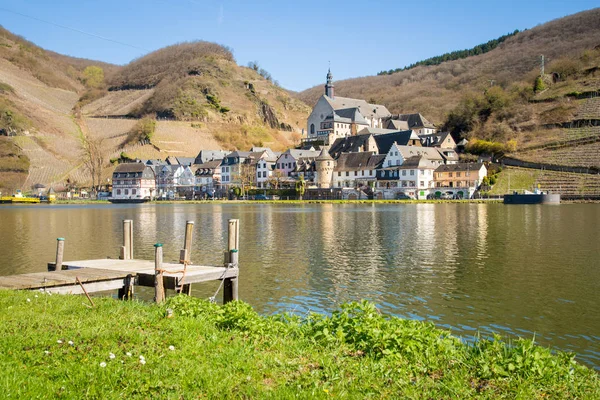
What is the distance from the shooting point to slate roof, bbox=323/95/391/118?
481 feet

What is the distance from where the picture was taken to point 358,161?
381 feet

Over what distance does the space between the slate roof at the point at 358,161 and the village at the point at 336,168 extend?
0.76 ft

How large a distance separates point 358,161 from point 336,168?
5.33m

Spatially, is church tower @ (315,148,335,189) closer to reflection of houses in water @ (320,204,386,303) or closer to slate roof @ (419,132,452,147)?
slate roof @ (419,132,452,147)

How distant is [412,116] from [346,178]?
138 ft

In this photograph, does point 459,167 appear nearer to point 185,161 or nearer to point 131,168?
point 185,161

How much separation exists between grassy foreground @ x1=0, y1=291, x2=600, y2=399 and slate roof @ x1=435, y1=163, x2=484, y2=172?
97481 mm

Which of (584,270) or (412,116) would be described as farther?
(412,116)

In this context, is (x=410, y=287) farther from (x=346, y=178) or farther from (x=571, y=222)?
(x=346, y=178)

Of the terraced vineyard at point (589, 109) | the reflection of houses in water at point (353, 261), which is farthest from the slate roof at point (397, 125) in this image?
the reflection of houses in water at point (353, 261)

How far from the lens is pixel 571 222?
153 feet

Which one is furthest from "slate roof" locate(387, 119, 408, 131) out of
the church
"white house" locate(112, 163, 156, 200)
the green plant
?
"white house" locate(112, 163, 156, 200)

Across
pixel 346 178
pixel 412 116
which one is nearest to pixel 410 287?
pixel 346 178

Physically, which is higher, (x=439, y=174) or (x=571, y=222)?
(x=439, y=174)
